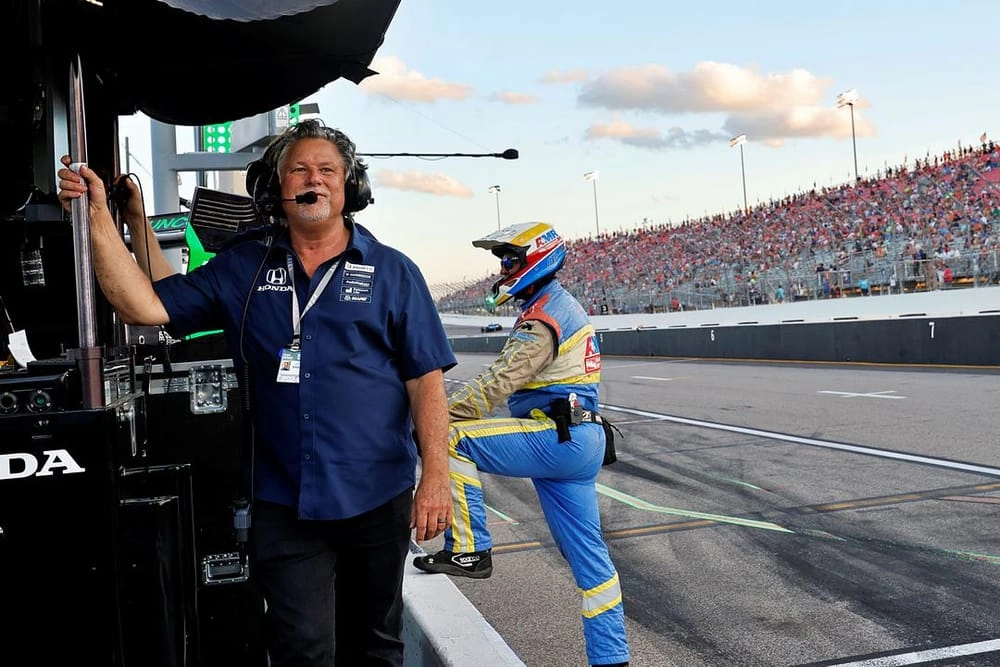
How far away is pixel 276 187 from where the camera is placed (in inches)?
125

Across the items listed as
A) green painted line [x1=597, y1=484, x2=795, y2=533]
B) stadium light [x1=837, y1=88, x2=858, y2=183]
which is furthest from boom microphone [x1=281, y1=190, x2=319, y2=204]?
stadium light [x1=837, y1=88, x2=858, y2=183]

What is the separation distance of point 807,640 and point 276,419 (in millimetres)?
2963

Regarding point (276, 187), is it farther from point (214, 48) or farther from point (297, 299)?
point (214, 48)

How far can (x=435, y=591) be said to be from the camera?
4.27 m

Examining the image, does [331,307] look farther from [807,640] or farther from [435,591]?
[807,640]

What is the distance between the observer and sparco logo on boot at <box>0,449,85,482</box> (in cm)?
247

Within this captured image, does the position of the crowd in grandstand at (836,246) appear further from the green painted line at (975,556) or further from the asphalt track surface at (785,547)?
the green painted line at (975,556)

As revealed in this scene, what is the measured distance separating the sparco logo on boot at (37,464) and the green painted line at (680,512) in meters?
5.28

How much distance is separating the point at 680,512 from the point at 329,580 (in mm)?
5014

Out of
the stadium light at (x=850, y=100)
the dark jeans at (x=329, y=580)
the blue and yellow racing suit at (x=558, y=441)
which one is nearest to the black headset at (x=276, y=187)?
the dark jeans at (x=329, y=580)

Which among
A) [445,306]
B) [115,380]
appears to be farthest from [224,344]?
[445,306]

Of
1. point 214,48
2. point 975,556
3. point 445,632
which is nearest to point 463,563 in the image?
point 445,632

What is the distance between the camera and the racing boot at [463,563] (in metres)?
5.50

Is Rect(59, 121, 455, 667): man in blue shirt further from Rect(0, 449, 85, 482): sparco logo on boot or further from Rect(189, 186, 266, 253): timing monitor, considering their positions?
Rect(189, 186, 266, 253): timing monitor
